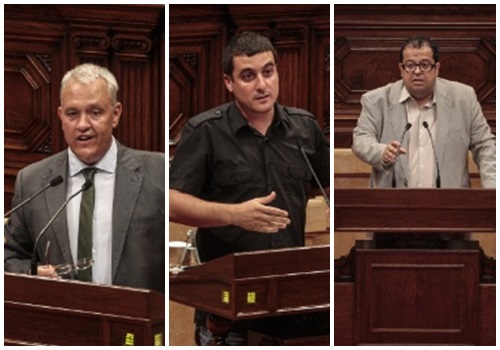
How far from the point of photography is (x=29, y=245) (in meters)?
8.84

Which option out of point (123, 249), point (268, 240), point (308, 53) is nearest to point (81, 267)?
point (123, 249)

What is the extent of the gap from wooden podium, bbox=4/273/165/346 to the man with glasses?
1.17 meters

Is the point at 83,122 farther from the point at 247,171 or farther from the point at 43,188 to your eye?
the point at 247,171

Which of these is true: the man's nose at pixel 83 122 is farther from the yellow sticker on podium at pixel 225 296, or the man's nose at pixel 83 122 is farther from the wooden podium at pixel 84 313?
the yellow sticker on podium at pixel 225 296

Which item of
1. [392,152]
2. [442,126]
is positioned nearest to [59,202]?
[392,152]

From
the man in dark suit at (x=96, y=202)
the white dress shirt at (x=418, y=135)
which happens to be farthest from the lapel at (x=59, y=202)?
the white dress shirt at (x=418, y=135)

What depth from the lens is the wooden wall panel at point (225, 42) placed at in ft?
28.9

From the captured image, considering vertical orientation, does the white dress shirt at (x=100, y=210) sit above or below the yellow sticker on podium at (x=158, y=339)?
above

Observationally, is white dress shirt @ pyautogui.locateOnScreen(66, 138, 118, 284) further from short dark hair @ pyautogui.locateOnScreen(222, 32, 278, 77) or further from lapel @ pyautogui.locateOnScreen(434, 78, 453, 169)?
lapel @ pyautogui.locateOnScreen(434, 78, 453, 169)

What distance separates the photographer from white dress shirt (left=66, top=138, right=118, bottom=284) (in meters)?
8.80

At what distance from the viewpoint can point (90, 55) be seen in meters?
8.80

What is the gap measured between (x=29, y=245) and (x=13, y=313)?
0.31m

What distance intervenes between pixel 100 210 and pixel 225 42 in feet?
3.02

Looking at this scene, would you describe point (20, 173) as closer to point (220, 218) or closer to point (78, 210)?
point (78, 210)
